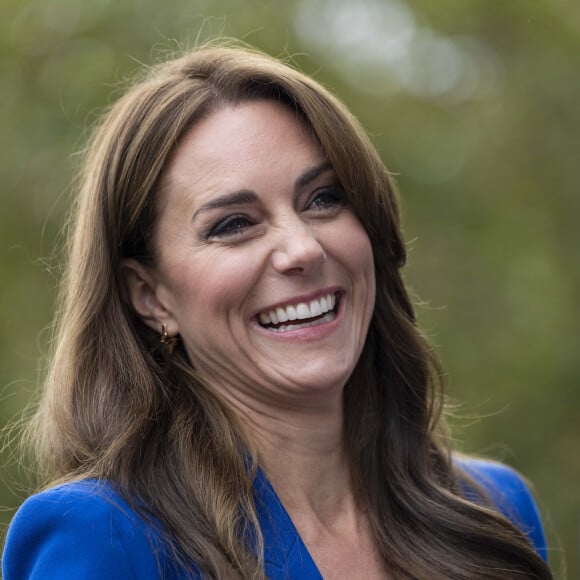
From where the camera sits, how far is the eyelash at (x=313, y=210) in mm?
2975

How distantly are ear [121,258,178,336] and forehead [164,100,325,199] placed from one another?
24 cm

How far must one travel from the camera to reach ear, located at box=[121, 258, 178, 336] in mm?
3121

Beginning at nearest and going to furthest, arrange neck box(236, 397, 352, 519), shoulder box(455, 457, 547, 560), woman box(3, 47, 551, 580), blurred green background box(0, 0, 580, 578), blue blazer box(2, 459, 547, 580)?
blue blazer box(2, 459, 547, 580) → woman box(3, 47, 551, 580) → neck box(236, 397, 352, 519) → shoulder box(455, 457, 547, 560) → blurred green background box(0, 0, 580, 578)

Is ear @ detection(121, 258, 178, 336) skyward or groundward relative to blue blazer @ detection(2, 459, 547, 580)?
skyward

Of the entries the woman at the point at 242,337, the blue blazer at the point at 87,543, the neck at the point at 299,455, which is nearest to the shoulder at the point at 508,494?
the woman at the point at 242,337

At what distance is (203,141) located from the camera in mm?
3047

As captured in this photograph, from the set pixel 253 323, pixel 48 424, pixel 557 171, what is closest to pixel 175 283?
pixel 253 323

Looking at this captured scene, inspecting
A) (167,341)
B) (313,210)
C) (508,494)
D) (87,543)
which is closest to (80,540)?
(87,543)

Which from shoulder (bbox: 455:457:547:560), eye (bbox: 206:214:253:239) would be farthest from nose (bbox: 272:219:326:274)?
shoulder (bbox: 455:457:547:560)

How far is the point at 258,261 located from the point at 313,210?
0.72ft

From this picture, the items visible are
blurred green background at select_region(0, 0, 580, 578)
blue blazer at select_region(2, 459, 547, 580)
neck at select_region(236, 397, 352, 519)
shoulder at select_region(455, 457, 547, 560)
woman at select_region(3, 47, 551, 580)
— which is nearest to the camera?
blue blazer at select_region(2, 459, 547, 580)

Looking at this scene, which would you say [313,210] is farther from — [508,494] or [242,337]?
[508,494]

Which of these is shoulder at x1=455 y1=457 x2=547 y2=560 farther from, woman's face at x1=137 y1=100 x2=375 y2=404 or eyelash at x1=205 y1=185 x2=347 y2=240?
eyelash at x1=205 y1=185 x2=347 y2=240

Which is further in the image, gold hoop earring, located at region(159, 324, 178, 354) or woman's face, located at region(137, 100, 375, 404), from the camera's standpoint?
gold hoop earring, located at region(159, 324, 178, 354)
